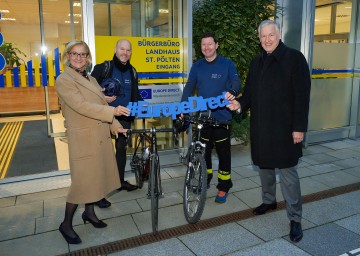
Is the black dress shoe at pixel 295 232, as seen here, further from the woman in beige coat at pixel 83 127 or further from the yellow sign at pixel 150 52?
the yellow sign at pixel 150 52

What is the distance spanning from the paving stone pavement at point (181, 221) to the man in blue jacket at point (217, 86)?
0.39 metres

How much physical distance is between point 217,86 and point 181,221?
4.84ft

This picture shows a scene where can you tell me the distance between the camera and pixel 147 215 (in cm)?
356

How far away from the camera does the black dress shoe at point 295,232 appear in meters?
3.01

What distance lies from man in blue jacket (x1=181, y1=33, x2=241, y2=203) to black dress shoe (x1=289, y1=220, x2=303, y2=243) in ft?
3.10

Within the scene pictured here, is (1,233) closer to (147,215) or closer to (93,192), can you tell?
(93,192)

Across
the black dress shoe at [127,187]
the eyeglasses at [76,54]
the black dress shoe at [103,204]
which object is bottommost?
the black dress shoe at [103,204]

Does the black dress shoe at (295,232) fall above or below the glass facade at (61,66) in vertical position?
below

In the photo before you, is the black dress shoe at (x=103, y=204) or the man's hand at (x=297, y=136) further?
the black dress shoe at (x=103, y=204)

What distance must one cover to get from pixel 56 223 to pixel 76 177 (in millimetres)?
836

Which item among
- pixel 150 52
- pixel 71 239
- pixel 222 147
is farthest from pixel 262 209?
pixel 150 52

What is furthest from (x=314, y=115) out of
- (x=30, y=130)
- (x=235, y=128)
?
(x=30, y=130)

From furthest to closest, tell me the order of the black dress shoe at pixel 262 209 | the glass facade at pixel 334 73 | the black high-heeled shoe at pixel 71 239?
the glass facade at pixel 334 73, the black dress shoe at pixel 262 209, the black high-heeled shoe at pixel 71 239

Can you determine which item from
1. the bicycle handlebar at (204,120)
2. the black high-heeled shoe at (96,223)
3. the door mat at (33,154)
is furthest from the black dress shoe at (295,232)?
the door mat at (33,154)
